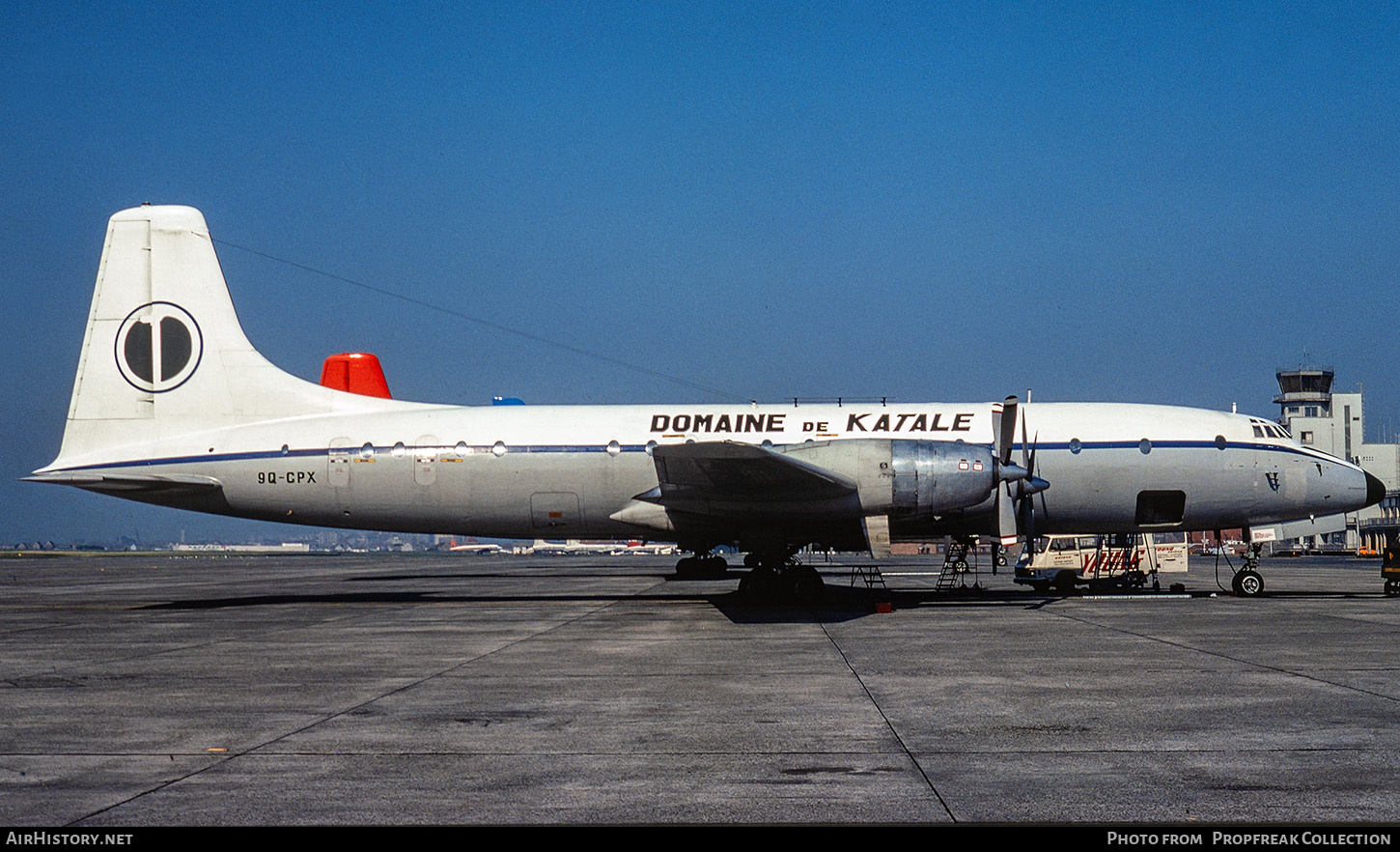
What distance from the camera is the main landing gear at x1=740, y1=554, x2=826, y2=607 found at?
70.9ft

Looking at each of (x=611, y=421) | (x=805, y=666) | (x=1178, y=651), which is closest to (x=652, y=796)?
(x=805, y=666)

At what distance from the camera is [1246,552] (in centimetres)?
2395

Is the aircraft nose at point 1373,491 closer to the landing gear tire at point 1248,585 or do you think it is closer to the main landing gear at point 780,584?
the landing gear tire at point 1248,585

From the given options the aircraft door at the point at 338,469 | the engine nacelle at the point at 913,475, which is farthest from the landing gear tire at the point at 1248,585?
the aircraft door at the point at 338,469

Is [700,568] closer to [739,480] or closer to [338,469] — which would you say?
[338,469]

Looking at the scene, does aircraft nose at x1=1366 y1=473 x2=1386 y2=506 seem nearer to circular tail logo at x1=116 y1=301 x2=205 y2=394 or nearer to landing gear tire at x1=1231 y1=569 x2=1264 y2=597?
landing gear tire at x1=1231 y1=569 x2=1264 y2=597

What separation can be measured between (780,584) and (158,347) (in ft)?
48.9

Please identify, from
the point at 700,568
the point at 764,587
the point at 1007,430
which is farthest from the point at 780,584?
the point at 700,568

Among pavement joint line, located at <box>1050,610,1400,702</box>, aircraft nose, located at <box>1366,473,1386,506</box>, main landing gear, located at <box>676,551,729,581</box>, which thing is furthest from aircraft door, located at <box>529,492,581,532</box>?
aircraft nose, located at <box>1366,473,1386,506</box>

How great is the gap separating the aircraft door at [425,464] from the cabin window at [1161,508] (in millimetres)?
15300

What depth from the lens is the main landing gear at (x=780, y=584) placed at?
21609mm

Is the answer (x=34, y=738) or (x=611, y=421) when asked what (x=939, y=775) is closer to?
(x=34, y=738)
